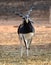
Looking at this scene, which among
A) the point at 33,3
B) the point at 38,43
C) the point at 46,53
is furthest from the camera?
the point at 33,3

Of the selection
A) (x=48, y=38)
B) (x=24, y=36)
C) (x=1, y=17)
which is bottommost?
(x=1, y=17)

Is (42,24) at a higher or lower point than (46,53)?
lower

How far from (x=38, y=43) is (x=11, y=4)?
3.08m

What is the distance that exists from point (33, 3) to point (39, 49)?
10.8ft

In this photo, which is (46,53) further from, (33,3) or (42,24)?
(33,3)

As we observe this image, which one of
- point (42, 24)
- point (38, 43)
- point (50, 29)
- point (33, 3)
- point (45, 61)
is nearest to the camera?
point (45, 61)

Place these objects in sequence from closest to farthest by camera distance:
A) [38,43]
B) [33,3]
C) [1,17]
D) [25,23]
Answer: [25,23]
[38,43]
[1,17]
[33,3]

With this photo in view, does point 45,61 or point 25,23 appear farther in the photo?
point 45,61

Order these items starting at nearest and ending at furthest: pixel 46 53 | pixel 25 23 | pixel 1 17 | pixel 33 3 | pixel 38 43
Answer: pixel 25 23, pixel 46 53, pixel 38 43, pixel 1 17, pixel 33 3

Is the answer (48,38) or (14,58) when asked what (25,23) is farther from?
(48,38)

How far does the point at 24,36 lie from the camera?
11.7ft

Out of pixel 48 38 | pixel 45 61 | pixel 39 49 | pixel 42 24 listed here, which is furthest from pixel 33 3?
pixel 45 61

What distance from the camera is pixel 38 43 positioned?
4457 millimetres

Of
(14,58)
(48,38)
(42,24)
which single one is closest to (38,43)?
(48,38)
